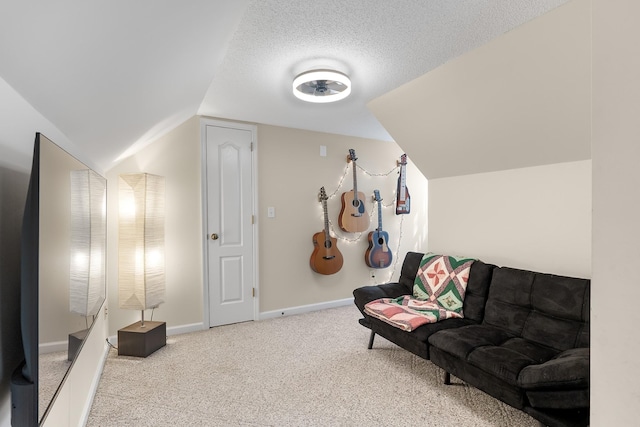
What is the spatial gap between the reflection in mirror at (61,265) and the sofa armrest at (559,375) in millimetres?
1880

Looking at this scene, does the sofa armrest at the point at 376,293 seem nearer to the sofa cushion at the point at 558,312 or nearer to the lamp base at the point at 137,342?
the sofa cushion at the point at 558,312

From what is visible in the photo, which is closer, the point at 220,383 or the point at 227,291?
the point at 220,383

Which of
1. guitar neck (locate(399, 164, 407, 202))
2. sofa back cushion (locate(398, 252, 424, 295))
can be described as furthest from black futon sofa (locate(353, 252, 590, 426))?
guitar neck (locate(399, 164, 407, 202))

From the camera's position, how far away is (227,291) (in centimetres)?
A: 349

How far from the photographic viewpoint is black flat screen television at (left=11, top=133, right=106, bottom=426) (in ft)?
2.60

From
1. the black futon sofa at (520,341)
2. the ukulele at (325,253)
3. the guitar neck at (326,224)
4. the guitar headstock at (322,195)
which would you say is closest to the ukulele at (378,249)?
the ukulele at (325,253)

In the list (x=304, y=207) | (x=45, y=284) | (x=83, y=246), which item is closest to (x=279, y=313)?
(x=304, y=207)

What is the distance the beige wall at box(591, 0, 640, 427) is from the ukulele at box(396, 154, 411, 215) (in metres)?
3.94

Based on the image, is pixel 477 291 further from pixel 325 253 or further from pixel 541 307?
pixel 325 253

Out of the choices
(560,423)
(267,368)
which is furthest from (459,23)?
(267,368)

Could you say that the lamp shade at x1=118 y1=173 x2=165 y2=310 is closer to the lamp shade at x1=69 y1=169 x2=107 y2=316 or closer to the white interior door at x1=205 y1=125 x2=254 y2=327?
the white interior door at x1=205 y1=125 x2=254 y2=327

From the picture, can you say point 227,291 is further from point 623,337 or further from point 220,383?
point 623,337

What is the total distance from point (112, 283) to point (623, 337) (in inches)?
136

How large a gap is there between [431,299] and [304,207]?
189 centimetres
